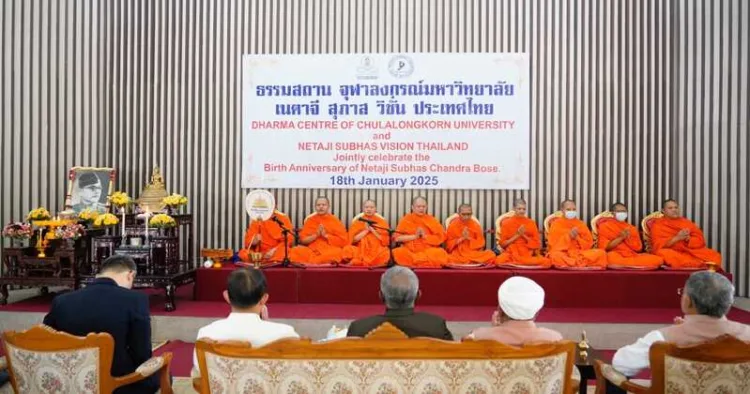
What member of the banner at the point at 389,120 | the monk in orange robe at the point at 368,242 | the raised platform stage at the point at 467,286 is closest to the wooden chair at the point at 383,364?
the raised platform stage at the point at 467,286

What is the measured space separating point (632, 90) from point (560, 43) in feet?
3.24

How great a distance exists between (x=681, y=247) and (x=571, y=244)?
1.07 m

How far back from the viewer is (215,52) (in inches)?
294

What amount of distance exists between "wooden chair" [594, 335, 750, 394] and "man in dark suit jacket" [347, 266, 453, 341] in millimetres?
801

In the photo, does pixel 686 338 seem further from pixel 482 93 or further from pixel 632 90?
pixel 632 90

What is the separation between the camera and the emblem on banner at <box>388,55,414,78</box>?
282 inches

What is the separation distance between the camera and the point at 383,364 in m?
2.00

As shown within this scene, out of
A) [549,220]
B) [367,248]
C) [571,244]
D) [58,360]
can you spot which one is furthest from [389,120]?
[58,360]

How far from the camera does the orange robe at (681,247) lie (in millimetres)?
6078

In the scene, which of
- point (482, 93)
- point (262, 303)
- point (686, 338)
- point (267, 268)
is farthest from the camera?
point (482, 93)

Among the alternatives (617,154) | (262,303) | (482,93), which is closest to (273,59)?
(482,93)

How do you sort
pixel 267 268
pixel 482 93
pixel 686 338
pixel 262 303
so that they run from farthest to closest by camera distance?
pixel 482 93, pixel 267 268, pixel 262 303, pixel 686 338

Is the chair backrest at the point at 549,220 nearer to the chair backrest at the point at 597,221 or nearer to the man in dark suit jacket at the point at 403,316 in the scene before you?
the chair backrest at the point at 597,221

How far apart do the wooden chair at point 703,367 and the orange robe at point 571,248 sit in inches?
153
